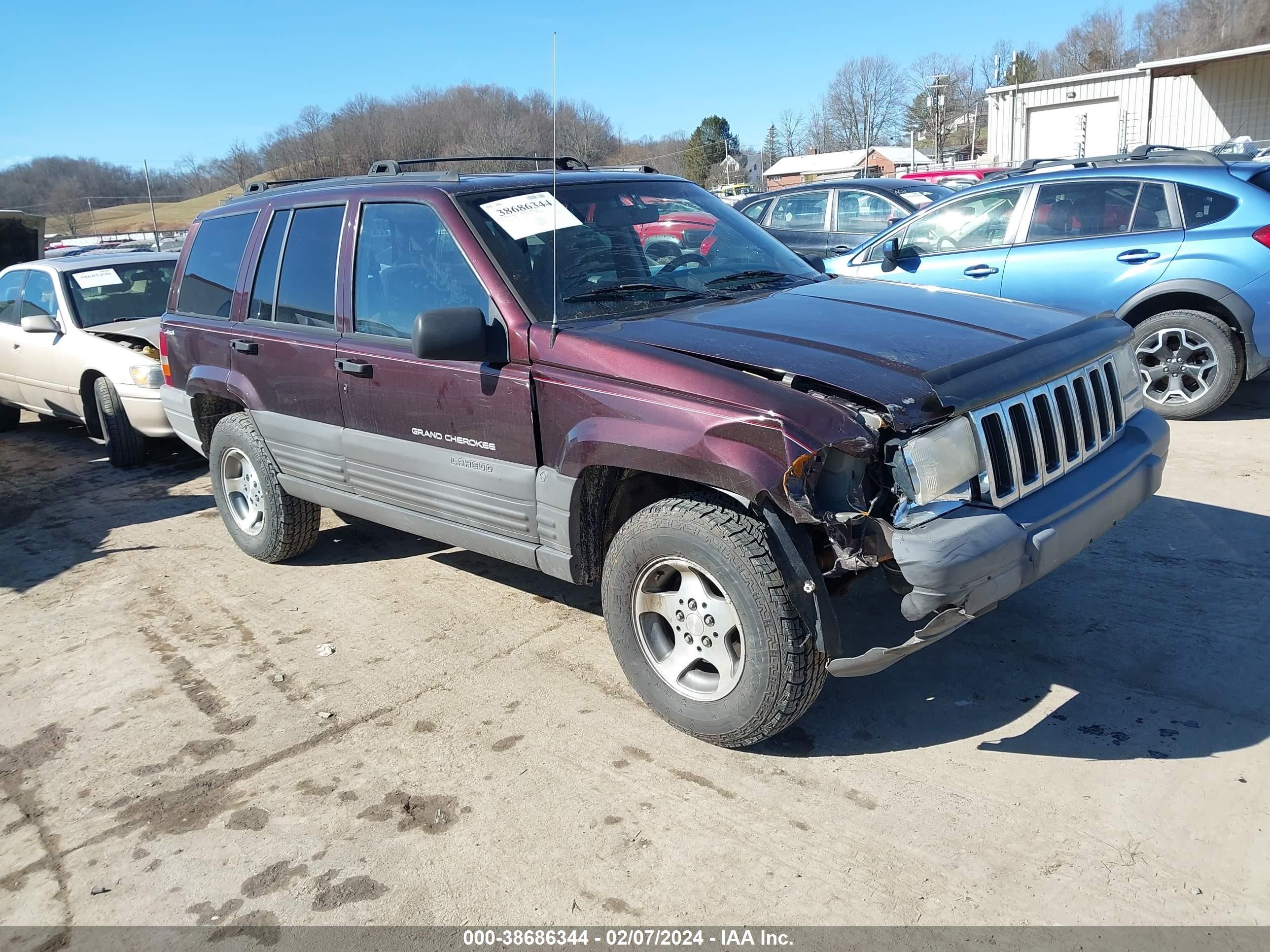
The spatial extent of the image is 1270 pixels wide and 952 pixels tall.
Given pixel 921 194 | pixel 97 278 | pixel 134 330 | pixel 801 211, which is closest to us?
pixel 134 330

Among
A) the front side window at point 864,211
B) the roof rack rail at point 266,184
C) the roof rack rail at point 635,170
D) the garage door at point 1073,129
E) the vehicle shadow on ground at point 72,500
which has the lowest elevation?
the vehicle shadow on ground at point 72,500

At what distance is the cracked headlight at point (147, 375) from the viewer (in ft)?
24.0

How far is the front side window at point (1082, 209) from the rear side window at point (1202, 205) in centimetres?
33

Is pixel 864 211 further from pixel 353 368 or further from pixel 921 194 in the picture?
pixel 353 368

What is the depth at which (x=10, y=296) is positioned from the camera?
29.4 ft

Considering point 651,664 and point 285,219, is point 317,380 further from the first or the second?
point 651,664

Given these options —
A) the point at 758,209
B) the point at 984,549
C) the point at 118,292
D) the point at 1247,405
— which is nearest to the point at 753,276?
the point at 984,549

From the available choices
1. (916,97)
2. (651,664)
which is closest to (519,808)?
(651,664)

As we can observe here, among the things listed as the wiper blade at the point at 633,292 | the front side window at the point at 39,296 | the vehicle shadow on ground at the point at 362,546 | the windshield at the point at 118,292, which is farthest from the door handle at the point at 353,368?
the front side window at the point at 39,296

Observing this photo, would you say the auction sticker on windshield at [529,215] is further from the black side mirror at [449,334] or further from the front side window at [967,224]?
the front side window at [967,224]

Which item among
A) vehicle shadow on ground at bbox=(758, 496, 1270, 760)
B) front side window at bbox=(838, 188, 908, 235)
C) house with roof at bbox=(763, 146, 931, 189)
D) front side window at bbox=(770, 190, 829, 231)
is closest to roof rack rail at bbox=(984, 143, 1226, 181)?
front side window at bbox=(838, 188, 908, 235)

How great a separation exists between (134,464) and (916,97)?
249ft

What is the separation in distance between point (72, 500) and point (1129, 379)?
22.9 ft

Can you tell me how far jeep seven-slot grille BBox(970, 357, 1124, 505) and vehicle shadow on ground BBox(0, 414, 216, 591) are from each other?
5196 mm
